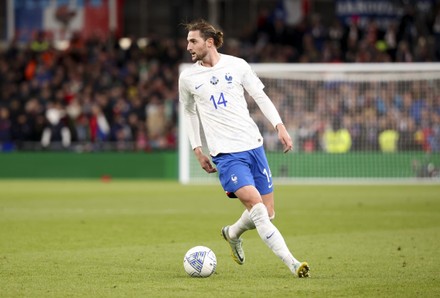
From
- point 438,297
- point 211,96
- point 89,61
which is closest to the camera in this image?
point 438,297

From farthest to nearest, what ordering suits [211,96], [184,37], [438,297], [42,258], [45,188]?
[184,37] → [45,188] → [42,258] → [211,96] → [438,297]

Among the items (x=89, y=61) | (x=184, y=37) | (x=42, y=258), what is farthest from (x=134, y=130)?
(x=42, y=258)

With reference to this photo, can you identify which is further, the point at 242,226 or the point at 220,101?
the point at 242,226

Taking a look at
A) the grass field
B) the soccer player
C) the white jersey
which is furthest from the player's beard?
the grass field

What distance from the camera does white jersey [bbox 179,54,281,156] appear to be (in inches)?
386

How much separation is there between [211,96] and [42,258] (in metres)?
2.97

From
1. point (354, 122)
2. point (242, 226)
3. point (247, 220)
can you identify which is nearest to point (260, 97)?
point (247, 220)

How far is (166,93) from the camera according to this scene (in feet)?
102

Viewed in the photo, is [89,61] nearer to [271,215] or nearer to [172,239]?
[172,239]

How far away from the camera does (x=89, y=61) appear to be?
3341 cm

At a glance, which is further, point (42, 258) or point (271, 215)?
point (42, 258)

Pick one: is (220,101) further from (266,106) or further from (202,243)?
(202,243)

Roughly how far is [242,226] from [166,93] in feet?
68.5

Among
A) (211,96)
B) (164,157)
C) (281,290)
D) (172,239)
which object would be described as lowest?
(164,157)
